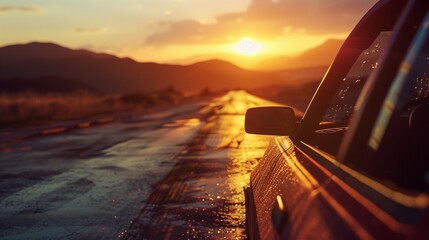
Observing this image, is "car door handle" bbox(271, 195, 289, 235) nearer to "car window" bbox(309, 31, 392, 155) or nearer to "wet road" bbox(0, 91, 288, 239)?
"car window" bbox(309, 31, 392, 155)

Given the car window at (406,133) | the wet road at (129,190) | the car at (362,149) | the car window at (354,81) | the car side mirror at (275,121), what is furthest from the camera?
the wet road at (129,190)

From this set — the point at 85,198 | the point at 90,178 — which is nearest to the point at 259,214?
the point at 85,198

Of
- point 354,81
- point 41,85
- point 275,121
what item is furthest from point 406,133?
point 41,85

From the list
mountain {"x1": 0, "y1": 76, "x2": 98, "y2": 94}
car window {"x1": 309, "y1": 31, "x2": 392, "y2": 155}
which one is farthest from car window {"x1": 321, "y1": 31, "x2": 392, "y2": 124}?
mountain {"x1": 0, "y1": 76, "x2": 98, "y2": 94}

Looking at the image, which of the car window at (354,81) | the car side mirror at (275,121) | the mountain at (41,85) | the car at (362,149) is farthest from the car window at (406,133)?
the mountain at (41,85)

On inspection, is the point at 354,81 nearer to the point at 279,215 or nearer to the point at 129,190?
the point at 279,215

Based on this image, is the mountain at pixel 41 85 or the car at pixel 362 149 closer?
the car at pixel 362 149

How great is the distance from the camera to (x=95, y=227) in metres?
7.38

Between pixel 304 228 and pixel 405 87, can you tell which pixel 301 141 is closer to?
pixel 304 228

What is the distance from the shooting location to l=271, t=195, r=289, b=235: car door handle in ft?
9.07

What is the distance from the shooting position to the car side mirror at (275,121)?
14.0 ft

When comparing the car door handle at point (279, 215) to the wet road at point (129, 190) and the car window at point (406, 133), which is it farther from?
the wet road at point (129, 190)

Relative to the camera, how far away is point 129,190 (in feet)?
32.9

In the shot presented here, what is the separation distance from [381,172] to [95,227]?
5.20 metres
